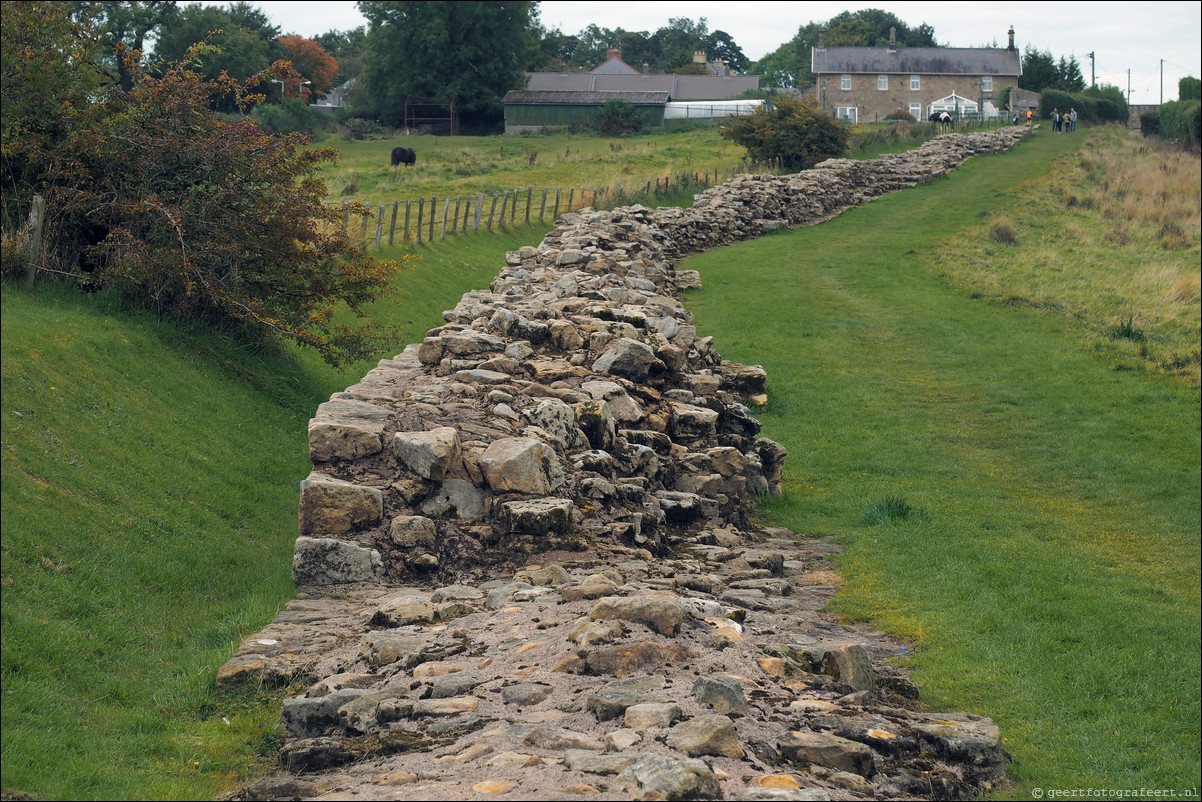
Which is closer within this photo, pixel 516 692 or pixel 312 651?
pixel 516 692

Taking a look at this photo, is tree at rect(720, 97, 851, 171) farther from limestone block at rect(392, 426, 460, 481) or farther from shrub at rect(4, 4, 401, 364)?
limestone block at rect(392, 426, 460, 481)

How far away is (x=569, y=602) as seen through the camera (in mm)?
7676

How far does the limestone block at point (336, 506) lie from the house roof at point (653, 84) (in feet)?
277

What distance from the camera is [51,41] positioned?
47.8 ft

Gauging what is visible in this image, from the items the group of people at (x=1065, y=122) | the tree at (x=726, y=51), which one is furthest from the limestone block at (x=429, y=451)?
the tree at (x=726, y=51)

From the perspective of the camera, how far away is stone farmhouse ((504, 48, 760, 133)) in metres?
81.0

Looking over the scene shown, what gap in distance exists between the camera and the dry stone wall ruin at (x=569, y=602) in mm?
5430

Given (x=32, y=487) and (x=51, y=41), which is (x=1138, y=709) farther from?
(x=51, y=41)

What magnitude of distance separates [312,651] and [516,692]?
2060mm

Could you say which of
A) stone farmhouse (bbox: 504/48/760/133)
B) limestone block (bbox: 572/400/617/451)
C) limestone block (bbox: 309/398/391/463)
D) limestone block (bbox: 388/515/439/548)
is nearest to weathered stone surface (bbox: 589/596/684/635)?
limestone block (bbox: 388/515/439/548)

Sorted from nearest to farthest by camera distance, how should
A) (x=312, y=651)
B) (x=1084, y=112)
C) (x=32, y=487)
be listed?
(x=312, y=651) → (x=32, y=487) → (x=1084, y=112)

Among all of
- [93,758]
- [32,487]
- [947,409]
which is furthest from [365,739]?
[947,409]

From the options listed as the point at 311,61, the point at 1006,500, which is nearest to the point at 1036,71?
the point at 311,61

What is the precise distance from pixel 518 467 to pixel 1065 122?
7405cm
